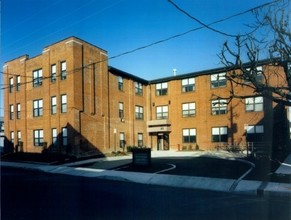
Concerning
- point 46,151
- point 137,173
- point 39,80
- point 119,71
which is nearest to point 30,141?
point 46,151

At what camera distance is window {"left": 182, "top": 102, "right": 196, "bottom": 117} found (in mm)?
34812

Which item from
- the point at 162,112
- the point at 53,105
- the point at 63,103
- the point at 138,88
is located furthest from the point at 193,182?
the point at 138,88

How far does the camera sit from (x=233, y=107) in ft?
105

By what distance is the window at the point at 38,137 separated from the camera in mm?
30453

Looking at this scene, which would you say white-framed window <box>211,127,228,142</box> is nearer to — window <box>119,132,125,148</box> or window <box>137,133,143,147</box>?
window <box>137,133,143,147</box>

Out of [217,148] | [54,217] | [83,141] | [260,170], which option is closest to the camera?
[54,217]

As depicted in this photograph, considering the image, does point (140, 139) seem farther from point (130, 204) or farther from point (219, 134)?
point (130, 204)

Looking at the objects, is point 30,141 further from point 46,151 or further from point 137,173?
point 137,173

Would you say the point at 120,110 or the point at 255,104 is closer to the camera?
the point at 255,104

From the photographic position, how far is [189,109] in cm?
3509

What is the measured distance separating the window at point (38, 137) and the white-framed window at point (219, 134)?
59.8 ft

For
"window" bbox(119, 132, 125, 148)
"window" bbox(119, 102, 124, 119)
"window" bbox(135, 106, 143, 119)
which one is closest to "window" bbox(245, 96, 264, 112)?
"window" bbox(135, 106, 143, 119)

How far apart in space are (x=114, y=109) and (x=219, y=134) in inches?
462

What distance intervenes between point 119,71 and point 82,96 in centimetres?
654
